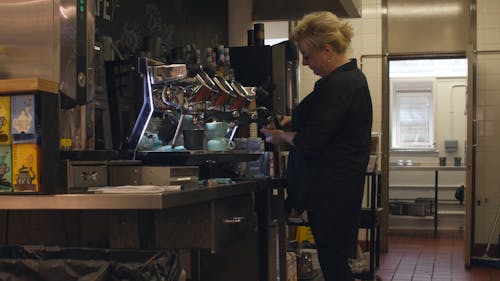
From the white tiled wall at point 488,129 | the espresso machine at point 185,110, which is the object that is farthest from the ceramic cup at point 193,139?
the white tiled wall at point 488,129

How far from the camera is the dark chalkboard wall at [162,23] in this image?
2.87 meters

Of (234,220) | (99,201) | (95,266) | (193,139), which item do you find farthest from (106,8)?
(95,266)

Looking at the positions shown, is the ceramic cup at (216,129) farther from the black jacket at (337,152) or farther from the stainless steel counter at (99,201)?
the stainless steel counter at (99,201)

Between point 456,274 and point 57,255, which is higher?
point 57,255

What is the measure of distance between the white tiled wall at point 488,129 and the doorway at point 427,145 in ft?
5.20

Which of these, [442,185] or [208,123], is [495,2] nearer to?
[442,185]

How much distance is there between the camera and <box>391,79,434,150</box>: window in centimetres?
922

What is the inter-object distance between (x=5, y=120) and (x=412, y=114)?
27.0 ft

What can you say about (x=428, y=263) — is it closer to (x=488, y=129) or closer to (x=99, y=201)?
(x=488, y=129)

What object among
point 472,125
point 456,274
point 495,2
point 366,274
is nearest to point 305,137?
point 366,274

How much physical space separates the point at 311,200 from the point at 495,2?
4831mm

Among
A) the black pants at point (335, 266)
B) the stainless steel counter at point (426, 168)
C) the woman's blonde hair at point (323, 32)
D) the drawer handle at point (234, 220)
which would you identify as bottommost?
the black pants at point (335, 266)

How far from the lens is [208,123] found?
300 centimetres

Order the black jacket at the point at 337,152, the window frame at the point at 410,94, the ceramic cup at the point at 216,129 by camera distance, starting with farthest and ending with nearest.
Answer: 1. the window frame at the point at 410,94
2. the ceramic cup at the point at 216,129
3. the black jacket at the point at 337,152
